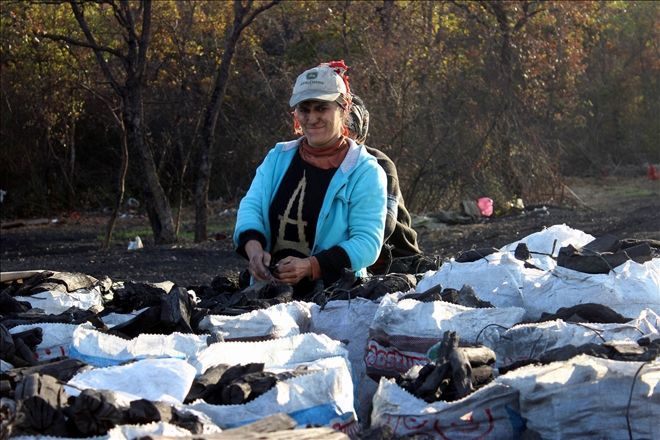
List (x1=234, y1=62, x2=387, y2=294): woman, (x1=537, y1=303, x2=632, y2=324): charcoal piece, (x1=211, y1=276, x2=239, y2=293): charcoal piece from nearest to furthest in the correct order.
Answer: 1. (x1=537, y1=303, x2=632, y2=324): charcoal piece
2. (x1=234, y1=62, x2=387, y2=294): woman
3. (x1=211, y1=276, x2=239, y2=293): charcoal piece

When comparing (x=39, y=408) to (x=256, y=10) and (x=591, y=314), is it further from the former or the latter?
(x=256, y=10)

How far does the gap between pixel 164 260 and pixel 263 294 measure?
24.1 ft

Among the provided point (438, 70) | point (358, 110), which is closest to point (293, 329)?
point (358, 110)

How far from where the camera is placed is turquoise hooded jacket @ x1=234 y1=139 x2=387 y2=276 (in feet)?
16.7

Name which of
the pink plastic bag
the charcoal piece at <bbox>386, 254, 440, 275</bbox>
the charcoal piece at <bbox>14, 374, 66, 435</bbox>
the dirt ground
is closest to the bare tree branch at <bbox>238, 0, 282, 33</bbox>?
the dirt ground

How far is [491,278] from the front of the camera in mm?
4512

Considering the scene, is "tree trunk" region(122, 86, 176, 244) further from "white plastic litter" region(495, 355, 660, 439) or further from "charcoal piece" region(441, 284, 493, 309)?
"white plastic litter" region(495, 355, 660, 439)

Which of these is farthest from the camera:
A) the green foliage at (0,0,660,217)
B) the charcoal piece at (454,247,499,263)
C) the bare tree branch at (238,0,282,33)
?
the green foliage at (0,0,660,217)

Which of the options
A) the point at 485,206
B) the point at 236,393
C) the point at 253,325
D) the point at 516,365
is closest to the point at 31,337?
Result: the point at 253,325

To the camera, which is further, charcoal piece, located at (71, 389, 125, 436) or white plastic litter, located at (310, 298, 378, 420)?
white plastic litter, located at (310, 298, 378, 420)

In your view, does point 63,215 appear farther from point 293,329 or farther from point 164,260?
point 293,329

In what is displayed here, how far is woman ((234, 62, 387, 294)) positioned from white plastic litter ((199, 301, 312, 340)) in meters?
0.85

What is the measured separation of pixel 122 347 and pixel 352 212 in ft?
→ 5.74

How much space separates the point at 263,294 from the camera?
4848 millimetres
